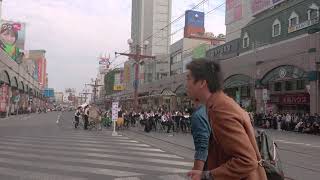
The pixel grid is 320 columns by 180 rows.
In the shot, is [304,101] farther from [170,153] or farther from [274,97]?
[170,153]

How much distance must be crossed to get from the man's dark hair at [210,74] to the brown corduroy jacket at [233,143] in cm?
13

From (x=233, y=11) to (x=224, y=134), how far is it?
2581 inches

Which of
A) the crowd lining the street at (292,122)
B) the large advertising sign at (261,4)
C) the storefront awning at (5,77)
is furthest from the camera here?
the storefront awning at (5,77)

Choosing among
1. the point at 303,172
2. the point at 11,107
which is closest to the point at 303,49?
the point at 303,172

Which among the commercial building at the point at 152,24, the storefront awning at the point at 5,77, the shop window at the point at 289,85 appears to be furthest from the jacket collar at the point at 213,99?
the commercial building at the point at 152,24

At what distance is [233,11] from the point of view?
67625mm

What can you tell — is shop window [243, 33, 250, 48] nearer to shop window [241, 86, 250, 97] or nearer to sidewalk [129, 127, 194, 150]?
shop window [241, 86, 250, 97]

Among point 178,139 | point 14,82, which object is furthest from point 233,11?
point 178,139

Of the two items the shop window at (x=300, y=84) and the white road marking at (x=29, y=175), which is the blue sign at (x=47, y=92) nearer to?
the shop window at (x=300, y=84)

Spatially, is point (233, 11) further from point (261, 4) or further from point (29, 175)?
point (29, 175)

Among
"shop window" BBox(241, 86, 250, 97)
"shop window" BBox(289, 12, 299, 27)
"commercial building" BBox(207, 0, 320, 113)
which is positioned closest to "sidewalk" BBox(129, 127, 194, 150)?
"commercial building" BBox(207, 0, 320, 113)

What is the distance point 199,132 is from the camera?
514 cm

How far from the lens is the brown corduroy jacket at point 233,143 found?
3371mm

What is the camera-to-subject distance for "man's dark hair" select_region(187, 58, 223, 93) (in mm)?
3680
